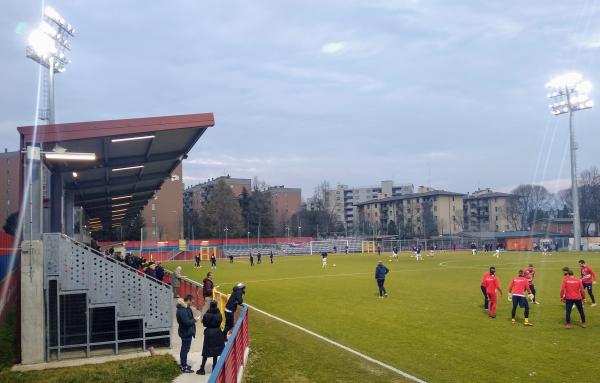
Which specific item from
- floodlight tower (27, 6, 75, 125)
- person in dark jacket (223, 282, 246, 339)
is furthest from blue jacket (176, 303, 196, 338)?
floodlight tower (27, 6, 75, 125)

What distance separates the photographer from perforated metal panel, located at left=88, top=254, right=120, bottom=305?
13.5m

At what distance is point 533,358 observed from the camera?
1116cm

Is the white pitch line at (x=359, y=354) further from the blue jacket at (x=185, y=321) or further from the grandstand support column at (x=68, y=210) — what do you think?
the grandstand support column at (x=68, y=210)

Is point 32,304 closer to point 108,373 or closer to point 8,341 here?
point 108,373

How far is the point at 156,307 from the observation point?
14.0m

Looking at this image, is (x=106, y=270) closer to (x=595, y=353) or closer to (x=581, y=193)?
(x=595, y=353)

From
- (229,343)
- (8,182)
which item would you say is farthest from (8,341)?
(8,182)

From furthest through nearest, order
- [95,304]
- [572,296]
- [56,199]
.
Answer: [56,199] < [572,296] < [95,304]

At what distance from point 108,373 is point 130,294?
2.51m

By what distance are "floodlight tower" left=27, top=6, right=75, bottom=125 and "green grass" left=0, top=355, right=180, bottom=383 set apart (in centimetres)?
2131

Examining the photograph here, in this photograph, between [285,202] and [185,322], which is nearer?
[185,322]

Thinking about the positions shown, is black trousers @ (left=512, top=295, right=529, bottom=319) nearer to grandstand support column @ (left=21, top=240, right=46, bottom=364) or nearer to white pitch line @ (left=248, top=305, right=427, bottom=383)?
white pitch line @ (left=248, top=305, right=427, bottom=383)

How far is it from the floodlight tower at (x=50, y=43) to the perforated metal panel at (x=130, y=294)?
19.7 m

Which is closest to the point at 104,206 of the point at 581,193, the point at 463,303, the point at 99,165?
the point at 99,165
